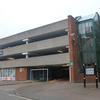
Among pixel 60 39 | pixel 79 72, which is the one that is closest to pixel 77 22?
pixel 60 39

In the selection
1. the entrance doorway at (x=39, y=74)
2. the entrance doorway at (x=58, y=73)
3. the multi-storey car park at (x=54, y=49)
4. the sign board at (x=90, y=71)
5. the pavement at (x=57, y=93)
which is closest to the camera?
the pavement at (x=57, y=93)

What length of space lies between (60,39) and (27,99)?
2714 centimetres

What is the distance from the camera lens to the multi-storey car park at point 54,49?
1697 inches

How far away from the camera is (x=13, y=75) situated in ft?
190

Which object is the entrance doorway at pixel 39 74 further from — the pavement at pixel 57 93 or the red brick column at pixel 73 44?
the pavement at pixel 57 93

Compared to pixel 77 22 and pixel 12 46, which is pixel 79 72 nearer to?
pixel 77 22

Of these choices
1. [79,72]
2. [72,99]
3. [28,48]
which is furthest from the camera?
[28,48]

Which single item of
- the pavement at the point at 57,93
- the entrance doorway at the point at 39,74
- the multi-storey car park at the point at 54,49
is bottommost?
the pavement at the point at 57,93

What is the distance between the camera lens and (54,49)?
5134cm

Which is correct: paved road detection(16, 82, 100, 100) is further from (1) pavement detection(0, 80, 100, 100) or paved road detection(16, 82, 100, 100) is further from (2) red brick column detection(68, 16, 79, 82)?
(2) red brick column detection(68, 16, 79, 82)

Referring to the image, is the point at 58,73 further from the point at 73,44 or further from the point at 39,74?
the point at 73,44

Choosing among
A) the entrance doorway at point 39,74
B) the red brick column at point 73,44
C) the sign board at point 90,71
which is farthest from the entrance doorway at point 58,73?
the sign board at point 90,71

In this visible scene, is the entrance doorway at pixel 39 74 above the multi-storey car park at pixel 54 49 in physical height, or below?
below

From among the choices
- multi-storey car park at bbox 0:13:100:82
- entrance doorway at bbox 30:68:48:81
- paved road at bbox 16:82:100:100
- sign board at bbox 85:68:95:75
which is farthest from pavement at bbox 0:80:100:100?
entrance doorway at bbox 30:68:48:81
